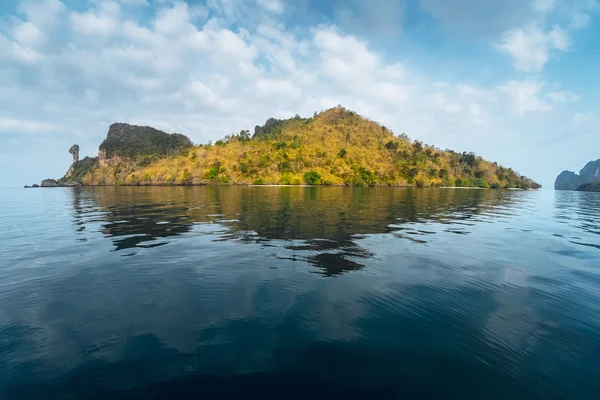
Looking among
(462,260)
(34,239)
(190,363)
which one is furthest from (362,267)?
(34,239)

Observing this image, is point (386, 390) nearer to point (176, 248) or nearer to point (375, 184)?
point (176, 248)

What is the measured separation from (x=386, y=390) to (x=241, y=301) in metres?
5.76

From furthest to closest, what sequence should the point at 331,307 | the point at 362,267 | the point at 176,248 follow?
the point at 176,248 < the point at 362,267 < the point at 331,307

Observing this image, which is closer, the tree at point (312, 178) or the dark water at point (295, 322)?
the dark water at point (295, 322)

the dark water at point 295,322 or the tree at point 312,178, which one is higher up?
the tree at point 312,178

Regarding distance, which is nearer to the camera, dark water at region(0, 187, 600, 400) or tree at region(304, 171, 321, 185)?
dark water at region(0, 187, 600, 400)

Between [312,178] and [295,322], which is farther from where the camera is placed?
[312,178]

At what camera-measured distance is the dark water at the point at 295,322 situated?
6.18 m

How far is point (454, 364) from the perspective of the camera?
271 inches

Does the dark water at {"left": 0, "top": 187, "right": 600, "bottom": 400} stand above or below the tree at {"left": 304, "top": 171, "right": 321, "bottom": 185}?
below

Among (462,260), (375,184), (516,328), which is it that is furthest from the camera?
(375,184)

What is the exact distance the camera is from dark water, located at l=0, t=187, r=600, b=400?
6.18m

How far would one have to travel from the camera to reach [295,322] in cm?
870

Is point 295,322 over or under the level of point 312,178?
under
